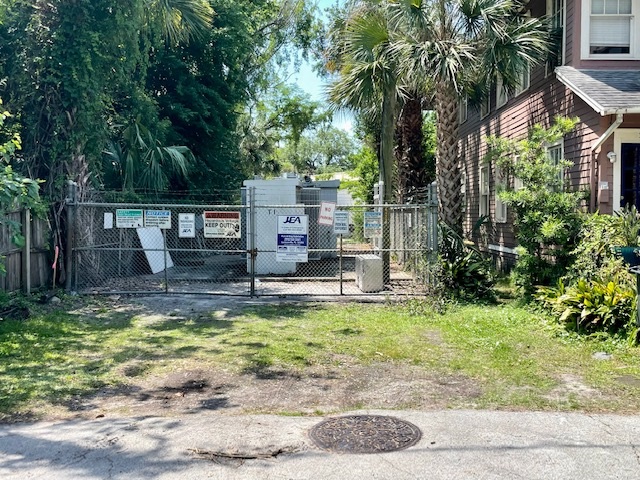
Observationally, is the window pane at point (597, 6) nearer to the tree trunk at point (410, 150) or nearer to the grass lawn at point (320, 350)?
the grass lawn at point (320, 350)

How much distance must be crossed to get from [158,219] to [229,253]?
8.87 ft

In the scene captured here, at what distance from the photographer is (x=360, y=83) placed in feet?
38.6

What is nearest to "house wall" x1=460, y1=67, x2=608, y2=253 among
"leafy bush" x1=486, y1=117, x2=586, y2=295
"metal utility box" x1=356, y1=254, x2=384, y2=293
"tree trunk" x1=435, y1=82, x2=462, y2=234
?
"leafy bush" x1=486, y1=117, x2=586, y2=295

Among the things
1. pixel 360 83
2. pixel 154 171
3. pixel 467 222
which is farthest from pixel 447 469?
→ pixel 467 222

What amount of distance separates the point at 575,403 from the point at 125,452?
13.2 ft

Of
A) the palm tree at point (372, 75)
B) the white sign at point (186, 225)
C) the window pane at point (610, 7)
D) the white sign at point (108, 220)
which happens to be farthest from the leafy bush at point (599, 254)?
the white sign at point (108, 220)

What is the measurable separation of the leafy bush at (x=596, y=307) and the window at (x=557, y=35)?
552 cm

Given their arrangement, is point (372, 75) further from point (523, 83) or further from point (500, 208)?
point (500, 208)

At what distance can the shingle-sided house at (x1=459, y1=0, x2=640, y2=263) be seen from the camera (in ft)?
32.4

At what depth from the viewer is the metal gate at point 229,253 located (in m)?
11.1

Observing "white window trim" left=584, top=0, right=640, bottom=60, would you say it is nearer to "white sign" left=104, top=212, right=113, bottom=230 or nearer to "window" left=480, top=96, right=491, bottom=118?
"window" left=480, top=96, right=491, bottom=118

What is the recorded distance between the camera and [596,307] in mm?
7688

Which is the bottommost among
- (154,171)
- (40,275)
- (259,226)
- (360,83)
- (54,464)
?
(54,464)

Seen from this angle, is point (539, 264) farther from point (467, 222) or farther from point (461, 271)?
point (467, 222)
